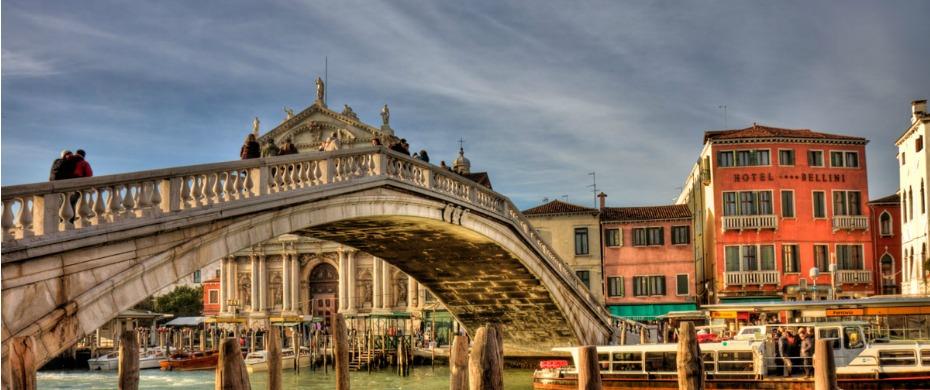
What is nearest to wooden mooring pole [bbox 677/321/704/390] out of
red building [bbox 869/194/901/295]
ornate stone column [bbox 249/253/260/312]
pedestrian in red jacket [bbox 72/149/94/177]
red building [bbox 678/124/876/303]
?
pedestrian in red jacket [bbox 72/149/94/177]

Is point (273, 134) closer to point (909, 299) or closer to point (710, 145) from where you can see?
point (710, 145)

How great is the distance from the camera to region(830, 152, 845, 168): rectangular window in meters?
24.6

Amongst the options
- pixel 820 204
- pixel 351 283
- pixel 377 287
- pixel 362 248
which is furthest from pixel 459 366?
pixel 351 283

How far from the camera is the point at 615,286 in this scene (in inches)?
1044

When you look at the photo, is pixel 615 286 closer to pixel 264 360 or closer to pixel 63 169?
pixel 264 360

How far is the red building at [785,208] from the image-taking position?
79.9 feet

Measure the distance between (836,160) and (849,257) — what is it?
2.35 m

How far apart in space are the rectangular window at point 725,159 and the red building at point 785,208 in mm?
24

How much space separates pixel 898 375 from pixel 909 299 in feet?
9.09

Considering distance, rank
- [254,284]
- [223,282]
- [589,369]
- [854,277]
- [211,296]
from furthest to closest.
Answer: [211,296] → [223,282] → [254,284] → [854,277] → [589,369]

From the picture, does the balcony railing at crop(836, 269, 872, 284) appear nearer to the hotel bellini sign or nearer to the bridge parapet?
the hotel bellini sign

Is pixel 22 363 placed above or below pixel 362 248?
below

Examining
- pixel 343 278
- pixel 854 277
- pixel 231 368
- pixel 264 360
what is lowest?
pixel 264 360

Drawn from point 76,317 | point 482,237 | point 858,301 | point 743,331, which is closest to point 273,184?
point 76,317
